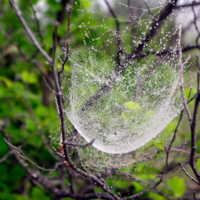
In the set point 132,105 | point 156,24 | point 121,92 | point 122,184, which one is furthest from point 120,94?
point 122,184

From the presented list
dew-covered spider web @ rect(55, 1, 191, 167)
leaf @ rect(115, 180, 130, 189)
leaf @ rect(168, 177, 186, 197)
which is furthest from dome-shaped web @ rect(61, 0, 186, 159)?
leaf @ rect(168, 177, 186, 197)

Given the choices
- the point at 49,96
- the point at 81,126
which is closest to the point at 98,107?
the point at 81,126

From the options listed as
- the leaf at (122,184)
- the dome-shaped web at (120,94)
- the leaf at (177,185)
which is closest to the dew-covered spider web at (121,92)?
the dome-shaped web at (120,94)

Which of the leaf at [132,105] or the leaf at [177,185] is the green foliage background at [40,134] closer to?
the leaf at [177,185]

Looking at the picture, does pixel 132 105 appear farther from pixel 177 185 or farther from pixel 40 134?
pixel 40 134

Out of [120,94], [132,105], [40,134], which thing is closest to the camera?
[132,105]

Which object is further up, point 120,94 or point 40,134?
point 120,94

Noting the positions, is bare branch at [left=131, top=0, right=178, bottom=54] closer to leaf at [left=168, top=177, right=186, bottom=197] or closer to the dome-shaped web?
the dome-shaped web

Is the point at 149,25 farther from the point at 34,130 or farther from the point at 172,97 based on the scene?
the point at 34,130
